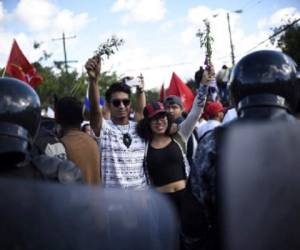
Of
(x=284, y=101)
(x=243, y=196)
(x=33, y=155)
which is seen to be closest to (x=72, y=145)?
(x=33, y=155)

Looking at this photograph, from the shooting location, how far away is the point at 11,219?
3.65 feet

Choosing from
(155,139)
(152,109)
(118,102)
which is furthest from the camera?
(152,109)

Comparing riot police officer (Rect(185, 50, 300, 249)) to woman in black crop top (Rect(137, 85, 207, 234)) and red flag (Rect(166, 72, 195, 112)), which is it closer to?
woman in black crop top (Rect(137, 85, 207, 234))

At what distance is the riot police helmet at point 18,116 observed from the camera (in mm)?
1644

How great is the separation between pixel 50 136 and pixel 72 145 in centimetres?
18

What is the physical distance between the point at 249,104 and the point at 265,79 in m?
0.18

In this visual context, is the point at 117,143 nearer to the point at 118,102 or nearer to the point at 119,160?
the point at 119,160

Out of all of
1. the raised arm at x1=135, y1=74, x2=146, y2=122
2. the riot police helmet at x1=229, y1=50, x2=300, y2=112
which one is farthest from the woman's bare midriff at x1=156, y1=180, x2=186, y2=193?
the riot police helmet at x1=229, y1=50, x2=300, y2=112

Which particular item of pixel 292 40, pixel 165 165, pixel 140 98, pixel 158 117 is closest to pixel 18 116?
pixel 165 165

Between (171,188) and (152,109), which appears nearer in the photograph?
(171,188)

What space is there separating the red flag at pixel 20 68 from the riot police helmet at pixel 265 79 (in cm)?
712

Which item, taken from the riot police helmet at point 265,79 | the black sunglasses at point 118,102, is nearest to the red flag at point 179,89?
the black sunglasses at point 118,102

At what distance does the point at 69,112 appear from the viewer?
12.9 feet

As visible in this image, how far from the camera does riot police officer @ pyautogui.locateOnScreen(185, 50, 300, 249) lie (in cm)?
179
